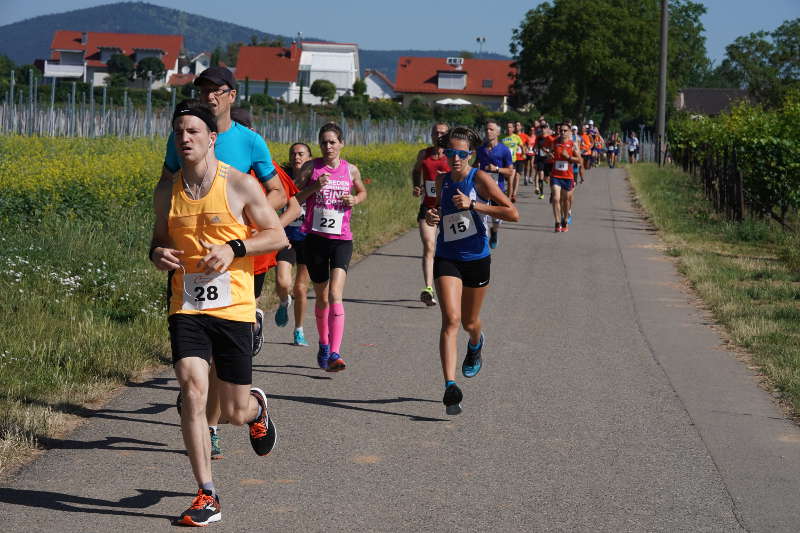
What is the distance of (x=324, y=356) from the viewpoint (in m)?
8.57

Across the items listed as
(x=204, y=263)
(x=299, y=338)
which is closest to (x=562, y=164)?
(x=299, y=338)

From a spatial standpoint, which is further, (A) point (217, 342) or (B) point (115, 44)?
(B) point (115, 44)

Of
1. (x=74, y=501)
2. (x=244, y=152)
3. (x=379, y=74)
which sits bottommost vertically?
(x=74, y=501)

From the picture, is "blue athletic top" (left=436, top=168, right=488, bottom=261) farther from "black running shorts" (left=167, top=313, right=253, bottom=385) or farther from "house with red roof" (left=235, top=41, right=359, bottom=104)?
"house with red roof" (left=235, top=41, right=359, bottom=104)

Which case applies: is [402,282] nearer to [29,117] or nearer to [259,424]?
[259,424]

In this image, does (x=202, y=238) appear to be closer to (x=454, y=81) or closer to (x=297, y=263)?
(x=297, y=263)

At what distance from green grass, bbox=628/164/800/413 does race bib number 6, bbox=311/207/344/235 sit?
10.9ft

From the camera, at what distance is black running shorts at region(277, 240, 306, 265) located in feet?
30.5

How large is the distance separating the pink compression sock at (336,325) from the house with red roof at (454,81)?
133 meters

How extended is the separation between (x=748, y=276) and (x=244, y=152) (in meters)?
9.76

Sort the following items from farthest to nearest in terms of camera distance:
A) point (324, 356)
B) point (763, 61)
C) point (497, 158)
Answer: point (763, 61), point (497, 158), point (324, 356)

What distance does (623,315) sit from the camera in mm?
11742

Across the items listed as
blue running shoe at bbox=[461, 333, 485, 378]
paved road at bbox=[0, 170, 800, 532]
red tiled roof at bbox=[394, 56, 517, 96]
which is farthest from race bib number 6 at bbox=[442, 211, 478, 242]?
red tiled roof at bbox=[394, 56, 517, 96]

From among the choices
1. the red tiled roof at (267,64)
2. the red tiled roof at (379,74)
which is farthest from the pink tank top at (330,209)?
the red tiled roof at (379,74)
